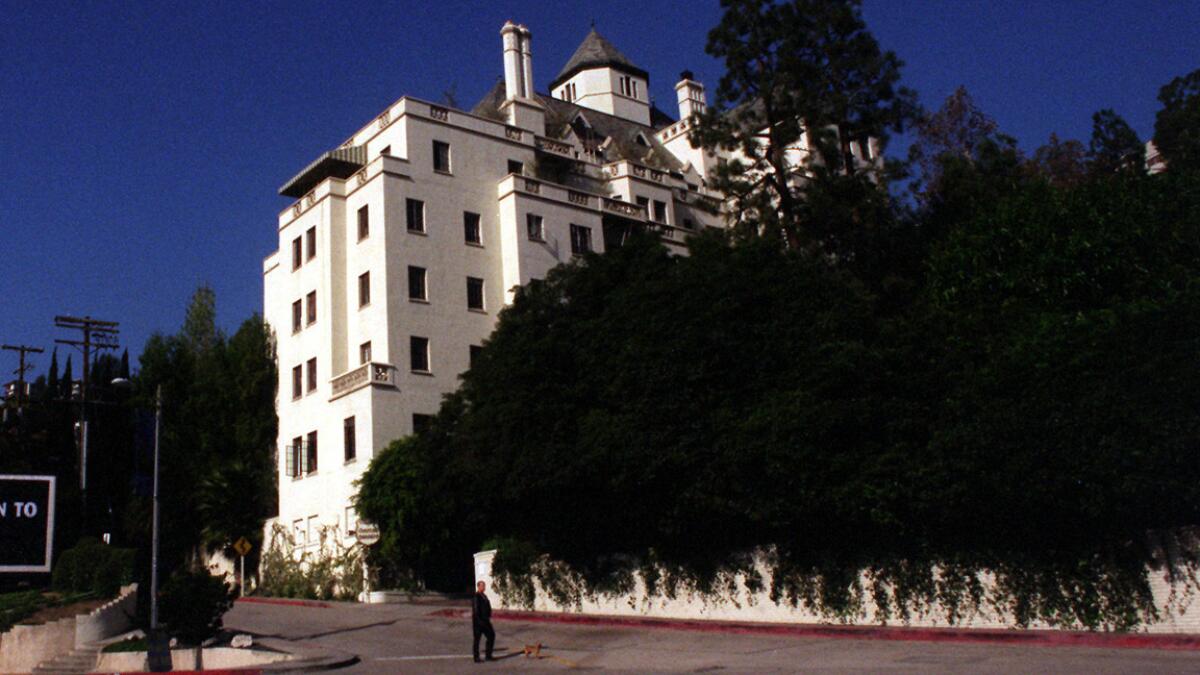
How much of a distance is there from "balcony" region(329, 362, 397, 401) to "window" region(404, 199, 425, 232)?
5882 millimetres

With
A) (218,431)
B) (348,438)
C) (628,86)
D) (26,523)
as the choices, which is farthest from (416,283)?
(628,86)

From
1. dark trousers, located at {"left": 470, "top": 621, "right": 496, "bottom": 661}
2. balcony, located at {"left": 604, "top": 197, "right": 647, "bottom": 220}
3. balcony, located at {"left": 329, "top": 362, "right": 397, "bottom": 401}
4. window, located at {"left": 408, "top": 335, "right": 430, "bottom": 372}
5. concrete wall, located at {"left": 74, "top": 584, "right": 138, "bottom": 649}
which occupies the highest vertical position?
balcony, located at {"left": 604, "top": 197, "right": 647, "bottom": 220}

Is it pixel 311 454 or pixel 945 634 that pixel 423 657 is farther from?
pixel 311 454

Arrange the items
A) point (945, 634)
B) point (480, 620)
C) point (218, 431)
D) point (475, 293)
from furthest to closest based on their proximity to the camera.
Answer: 1. point (218, 431)
2. point (475, 293)
3. point (945, 634)
4. point (480, 620)

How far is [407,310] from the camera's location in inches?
1663

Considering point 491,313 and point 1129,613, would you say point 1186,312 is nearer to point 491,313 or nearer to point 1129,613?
point 1129,613

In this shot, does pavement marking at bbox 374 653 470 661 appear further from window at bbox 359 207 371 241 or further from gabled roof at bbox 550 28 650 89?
gabled roof at bbox 550 28 650 89

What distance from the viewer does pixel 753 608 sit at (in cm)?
2570

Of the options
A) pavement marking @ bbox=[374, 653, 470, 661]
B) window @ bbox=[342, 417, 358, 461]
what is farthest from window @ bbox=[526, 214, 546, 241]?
pavement marking @ bbox=[374, 653, 470, 661]

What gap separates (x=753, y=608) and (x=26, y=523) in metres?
15.7

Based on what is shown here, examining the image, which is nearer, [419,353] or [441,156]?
[419,353]

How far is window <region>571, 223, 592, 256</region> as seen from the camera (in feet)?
155

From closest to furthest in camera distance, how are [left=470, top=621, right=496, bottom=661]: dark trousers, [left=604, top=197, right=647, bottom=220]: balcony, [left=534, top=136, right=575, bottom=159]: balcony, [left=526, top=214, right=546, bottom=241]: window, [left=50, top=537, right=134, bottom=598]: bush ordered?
1. [left=470, top=621, right=496, bottom=661]: dark trousers
2. [left=50, top=537, right=134, bottom=598]: bush
3. [left=526, top=214, right=546, bottom=241]: window
4. [left=604, top=197, right=647, bottom=220]: balcony
5. [left=534, top=136, right=575, bottom=159]: balcony

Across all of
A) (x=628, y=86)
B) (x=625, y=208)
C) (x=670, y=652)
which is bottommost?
(x=670, y=652)
